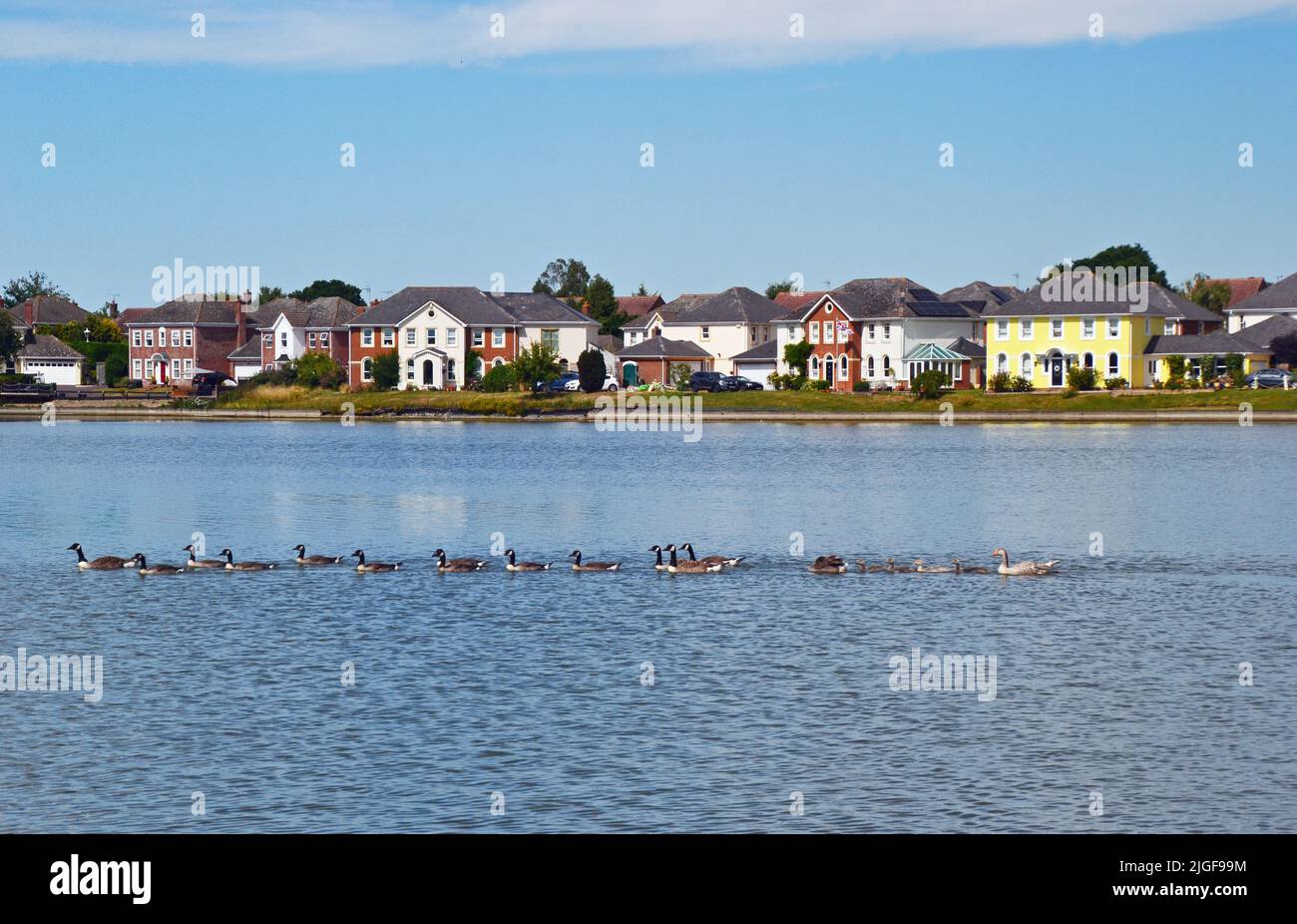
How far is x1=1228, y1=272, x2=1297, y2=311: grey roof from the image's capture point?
126062mm

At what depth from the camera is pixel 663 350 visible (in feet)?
428

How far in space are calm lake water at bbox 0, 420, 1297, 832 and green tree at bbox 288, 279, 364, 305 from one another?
12751 cm

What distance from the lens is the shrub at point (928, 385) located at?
105938 mm

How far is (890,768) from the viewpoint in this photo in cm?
1830

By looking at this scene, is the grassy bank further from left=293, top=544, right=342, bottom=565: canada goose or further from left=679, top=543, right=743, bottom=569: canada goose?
left=293, top=544, right=342, bottom=565: canada goose

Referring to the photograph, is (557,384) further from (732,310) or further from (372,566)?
(372,566)

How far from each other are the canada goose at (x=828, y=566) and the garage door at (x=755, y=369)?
92.2 meters

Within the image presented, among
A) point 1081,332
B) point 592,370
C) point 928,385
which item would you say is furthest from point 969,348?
point 592,370

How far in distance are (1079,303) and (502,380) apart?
136 ft

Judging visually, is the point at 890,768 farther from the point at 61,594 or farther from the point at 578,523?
the point at 578,523

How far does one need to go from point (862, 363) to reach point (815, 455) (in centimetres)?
4551

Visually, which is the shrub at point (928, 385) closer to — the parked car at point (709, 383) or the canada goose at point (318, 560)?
the parked car at point (709, 383)

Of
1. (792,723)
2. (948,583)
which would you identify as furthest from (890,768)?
(948,583)

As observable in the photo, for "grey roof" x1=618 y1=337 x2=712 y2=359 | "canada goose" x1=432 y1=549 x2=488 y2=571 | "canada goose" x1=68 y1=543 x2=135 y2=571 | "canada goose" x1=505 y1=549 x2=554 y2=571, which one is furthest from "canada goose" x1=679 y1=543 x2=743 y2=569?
"grey roof" x1=618 y1=337 x2=712 y2=359
